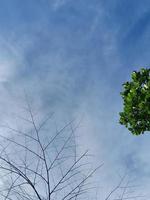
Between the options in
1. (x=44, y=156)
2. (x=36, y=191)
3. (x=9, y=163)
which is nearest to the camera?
(x=36, y=191)

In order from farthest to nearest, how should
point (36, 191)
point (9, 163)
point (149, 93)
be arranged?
point (149, 93) → point (9, 163) → point (36, 191)

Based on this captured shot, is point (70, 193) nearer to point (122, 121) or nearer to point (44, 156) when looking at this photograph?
point (44, 156)

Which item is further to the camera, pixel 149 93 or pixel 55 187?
pixel 149 93

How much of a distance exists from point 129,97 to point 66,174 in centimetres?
1119

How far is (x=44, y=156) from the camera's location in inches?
283

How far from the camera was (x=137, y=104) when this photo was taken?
58.4 ft

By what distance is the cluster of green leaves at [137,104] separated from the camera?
17.6 m

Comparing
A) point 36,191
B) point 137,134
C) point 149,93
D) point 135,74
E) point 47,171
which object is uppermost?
point 135,74

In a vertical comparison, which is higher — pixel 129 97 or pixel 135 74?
A: pixel 135 74

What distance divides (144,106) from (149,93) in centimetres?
76

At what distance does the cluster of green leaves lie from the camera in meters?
17.6

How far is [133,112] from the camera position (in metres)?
18.0

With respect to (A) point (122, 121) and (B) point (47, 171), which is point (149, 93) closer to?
(A) point (122, 121)

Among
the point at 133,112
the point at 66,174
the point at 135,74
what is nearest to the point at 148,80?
the point at 135,74
